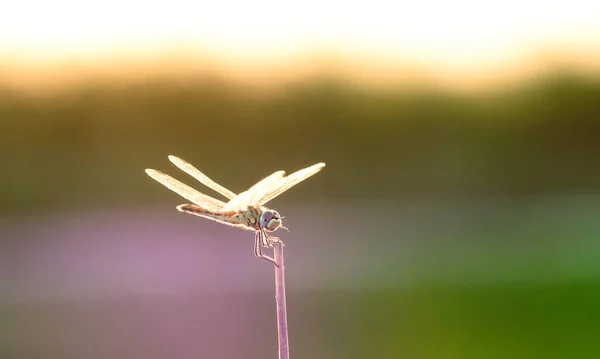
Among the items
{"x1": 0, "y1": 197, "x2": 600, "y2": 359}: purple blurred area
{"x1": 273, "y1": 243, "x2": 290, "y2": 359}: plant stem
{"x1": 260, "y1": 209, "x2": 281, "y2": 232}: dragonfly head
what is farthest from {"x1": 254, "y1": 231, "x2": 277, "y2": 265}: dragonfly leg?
{"x1": 0, "y1": 197, "x2": 600, "y2": 359}: purple blurred area

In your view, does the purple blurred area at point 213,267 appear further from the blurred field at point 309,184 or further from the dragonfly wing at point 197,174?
the dragonfly wing at point 197,174

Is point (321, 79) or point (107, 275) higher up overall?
point (321, 79)

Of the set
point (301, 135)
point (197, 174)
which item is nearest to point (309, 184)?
point (301, 135)

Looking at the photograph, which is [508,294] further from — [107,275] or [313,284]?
[107,275]

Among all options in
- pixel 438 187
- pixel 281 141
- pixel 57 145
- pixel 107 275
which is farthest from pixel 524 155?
pixel 57 145

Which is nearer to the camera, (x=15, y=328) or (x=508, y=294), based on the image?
(x=15, y=328)
